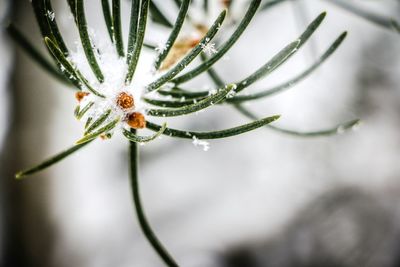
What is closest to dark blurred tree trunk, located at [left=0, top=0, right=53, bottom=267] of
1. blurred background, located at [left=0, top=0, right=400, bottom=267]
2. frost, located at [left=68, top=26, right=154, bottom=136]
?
blurred background, located at [left=0, top=0, right=400, bottom=267]

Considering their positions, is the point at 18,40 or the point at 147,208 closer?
the point at 18,40

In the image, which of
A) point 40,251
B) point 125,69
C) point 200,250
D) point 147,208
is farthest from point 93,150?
point 125,69

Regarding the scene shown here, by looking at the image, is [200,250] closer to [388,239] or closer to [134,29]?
[388,239]

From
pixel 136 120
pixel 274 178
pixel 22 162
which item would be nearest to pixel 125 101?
pixel 136 120

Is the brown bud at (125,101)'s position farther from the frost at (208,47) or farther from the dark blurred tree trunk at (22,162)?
the dark blurred tree trunk at (22,162)

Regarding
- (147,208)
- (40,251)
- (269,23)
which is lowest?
(40,251)

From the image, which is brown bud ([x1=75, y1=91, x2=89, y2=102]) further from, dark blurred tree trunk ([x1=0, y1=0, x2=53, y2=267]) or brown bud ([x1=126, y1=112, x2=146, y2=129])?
dark blurred tree trunk ([x1=0, y1=0, x2=53, y2=267])

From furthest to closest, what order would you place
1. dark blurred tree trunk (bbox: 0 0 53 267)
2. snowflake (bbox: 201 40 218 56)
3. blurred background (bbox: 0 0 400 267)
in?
blurred background (bbox: 0 0 400 267), dark blurred tree trunk (bbox: 0 0 53 267), snowflake (bbox: 201 40 218 56)
